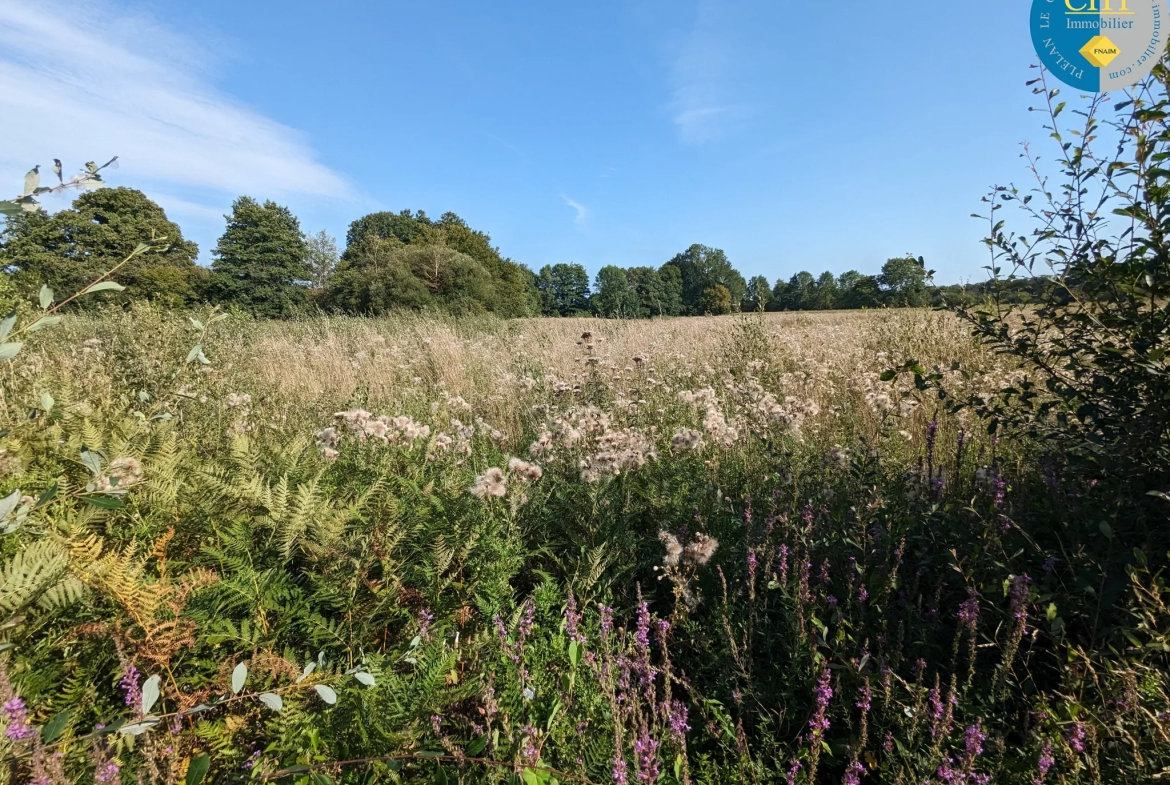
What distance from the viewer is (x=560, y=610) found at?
244 cm

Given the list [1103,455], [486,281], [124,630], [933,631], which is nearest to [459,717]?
[124,630]

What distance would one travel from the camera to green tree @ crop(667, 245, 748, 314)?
93.3m

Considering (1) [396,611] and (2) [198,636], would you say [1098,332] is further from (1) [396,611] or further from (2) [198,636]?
(2) [198,636]

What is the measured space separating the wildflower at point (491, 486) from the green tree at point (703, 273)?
299 ft

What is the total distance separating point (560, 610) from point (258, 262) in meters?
41.5

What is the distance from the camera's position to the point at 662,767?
1.67m

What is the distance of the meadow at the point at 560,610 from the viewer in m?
1.50

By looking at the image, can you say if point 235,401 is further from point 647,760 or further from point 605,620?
point 647,760

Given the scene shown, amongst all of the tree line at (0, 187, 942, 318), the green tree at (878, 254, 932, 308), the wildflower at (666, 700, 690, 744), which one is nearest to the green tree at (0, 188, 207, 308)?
the tree line at (0, 187, 942, 318)

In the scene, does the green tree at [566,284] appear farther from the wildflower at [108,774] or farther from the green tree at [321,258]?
the wildflower at [108,774]

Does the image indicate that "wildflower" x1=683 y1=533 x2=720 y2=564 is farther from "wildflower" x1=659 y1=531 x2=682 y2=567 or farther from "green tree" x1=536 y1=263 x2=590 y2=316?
"green tree" x1=536 y1=263 x2=590 y2=316

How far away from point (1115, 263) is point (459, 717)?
2.94 meters

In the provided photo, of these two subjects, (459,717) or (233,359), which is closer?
(459,717)

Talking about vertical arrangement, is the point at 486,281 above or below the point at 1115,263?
above
